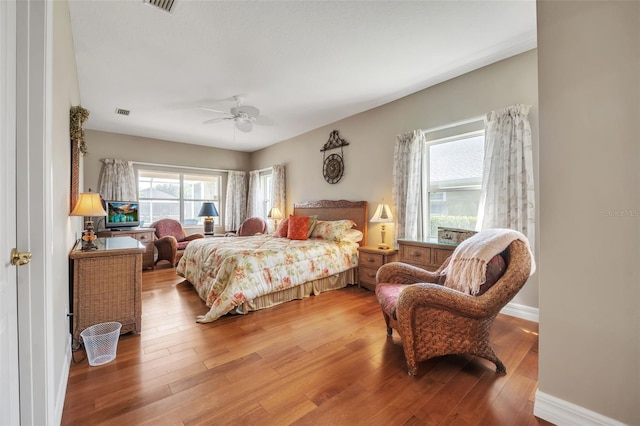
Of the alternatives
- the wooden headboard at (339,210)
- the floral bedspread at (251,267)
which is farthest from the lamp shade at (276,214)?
the floral bedspread at (251,267)

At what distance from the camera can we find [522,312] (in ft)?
9.02

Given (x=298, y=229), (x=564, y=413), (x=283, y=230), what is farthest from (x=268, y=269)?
(x=564, y=413)

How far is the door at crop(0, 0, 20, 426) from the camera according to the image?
0.96m

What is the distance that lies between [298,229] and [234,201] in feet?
10.2

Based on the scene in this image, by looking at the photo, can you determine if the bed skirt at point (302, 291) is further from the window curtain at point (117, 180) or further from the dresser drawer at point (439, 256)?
the window curtain at point (117, 180)

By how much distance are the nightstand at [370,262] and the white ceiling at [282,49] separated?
2132 millimetres

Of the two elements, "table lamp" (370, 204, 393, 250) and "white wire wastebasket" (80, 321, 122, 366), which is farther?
"table lamp" (370, 204, 393, 250)

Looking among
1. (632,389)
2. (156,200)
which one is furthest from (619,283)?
(156,200)

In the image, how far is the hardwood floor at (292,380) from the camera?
58.2 inches

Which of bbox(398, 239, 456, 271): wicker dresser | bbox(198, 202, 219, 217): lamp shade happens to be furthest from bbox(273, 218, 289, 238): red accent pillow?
bbox(198, 202, 219, 217): lamp shade

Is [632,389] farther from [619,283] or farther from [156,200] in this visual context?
[156,200]

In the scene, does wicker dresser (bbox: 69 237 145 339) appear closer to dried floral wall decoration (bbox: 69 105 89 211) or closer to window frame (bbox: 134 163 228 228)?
dried floral wall decoration (bbox: 69 105 89 211)

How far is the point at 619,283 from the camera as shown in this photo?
125 centimetres

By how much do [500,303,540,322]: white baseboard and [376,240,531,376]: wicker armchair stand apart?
118 centimetres
